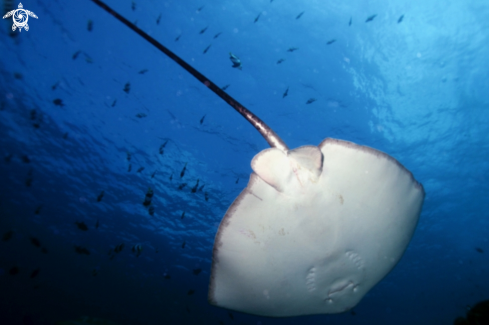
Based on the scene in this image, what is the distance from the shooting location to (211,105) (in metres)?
11.2

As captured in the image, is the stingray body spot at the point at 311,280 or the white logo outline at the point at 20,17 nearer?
the stingray body spot at the point at 311,280

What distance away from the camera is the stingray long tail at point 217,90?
1926 mm

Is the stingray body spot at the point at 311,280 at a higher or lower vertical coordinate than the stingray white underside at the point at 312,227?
lower

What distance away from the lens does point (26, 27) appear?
9727mm

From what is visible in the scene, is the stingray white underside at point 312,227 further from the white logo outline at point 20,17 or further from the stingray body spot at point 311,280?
the white logo outline at point 20,17

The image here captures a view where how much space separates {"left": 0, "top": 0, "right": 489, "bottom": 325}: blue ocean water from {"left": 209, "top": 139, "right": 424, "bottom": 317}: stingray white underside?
4831mm

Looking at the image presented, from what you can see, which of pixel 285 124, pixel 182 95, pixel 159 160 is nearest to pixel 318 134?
pixel 285 124

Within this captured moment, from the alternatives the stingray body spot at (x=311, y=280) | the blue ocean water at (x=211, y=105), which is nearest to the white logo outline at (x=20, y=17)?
the blue ocean water at (x=211, y=105)

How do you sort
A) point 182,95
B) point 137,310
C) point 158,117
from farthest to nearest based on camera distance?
point 137,310 < point 158,117 < point 182,95

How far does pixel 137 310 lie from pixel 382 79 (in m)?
33.1

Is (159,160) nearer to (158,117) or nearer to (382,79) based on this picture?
(158,117)

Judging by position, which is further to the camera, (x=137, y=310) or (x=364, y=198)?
(x=137, y=310)

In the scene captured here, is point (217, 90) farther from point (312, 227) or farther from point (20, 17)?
point (20, 17)

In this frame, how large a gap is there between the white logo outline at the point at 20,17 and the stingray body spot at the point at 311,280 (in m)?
12.8
